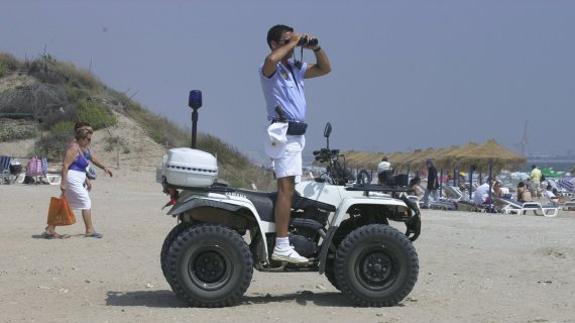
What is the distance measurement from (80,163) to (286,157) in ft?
19.0

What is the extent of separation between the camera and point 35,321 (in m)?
6.07

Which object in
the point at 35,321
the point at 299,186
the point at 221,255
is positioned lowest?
the point at 35,321

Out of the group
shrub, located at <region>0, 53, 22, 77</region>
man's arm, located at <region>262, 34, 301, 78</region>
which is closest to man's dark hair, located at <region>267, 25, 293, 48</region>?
man's arm, located at <region>262, 34, 301, 78</region>

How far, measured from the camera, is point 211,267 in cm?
673

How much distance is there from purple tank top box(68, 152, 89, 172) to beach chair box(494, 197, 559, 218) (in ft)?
44.4

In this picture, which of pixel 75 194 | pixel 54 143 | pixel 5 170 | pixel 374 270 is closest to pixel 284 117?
pixel 374 270

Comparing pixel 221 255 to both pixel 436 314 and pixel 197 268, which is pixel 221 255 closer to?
pixel 197 268

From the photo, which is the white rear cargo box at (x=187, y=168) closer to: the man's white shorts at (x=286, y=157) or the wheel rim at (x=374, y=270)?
the man's white shorts at (x=286, y=157)

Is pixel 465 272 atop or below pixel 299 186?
below

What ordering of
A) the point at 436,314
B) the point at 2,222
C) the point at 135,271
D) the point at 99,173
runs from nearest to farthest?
the point at 436,314 < the point at 135,271 < the point at 2,222 < the point at 99,173

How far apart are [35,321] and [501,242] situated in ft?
25.3

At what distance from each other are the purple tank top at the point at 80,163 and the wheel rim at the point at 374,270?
6.03 m

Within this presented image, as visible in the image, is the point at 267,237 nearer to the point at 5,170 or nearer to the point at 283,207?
the point at 283,207

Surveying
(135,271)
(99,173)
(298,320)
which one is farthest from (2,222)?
(99,173)
